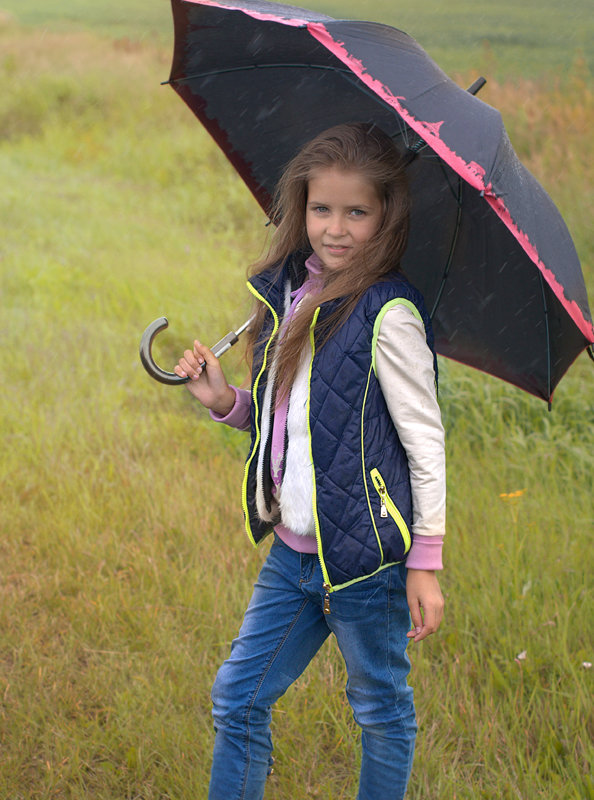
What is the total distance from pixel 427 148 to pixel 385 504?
3.01 ft

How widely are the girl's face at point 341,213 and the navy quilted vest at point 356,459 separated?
0.48 ft

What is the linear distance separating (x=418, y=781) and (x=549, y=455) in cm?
182

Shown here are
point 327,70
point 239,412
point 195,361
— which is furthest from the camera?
point 327,70

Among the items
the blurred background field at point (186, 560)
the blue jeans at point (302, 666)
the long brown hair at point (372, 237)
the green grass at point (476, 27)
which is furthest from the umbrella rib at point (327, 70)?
the green grass at point (476, 27)

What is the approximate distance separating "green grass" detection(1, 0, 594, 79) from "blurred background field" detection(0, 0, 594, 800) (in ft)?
11.2

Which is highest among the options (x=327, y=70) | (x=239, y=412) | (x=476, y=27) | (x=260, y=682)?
(x=327, y=70)

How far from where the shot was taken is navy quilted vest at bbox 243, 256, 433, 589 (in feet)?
5.81

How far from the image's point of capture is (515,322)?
2.17 m

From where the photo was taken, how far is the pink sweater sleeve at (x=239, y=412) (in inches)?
83.3

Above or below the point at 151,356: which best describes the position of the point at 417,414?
above

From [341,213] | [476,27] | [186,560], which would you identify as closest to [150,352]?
[341,213]

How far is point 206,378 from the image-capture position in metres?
2.07

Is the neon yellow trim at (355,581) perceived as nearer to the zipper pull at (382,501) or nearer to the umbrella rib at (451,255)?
the zipper pull at (382,501)

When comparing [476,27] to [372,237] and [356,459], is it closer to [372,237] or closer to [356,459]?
[372,237]
